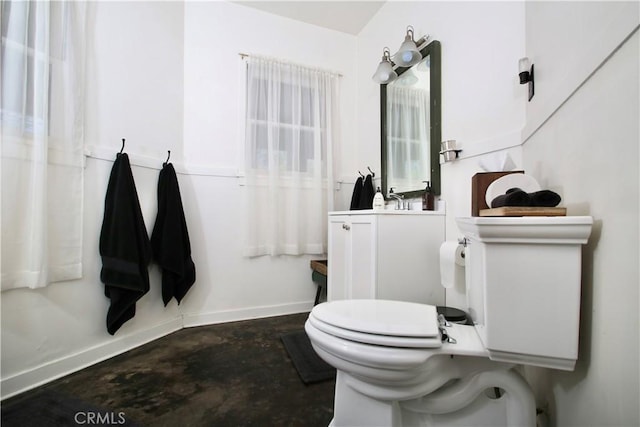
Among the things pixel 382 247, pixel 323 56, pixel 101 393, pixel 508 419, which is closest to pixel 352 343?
pixel 508 419

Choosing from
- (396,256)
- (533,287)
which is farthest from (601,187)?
(396,256)

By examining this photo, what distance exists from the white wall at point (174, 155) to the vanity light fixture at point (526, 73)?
4.90 feet

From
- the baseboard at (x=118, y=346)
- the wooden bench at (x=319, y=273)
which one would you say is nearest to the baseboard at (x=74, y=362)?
the baseboard at (x=118, y=346)

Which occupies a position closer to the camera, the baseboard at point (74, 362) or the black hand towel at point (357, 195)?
the baseboard at point (74, 362)

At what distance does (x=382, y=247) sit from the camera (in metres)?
1.50

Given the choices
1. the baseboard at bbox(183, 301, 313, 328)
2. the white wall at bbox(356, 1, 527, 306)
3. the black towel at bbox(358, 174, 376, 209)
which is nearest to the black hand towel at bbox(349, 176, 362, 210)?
the black towel at bbox(358, 174, 376, 209)

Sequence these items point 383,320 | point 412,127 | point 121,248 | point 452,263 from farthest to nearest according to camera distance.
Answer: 1. point 412,127
2. point 121,248
3. point 452,263
4. point 383,320

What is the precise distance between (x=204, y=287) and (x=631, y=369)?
7.01 ft

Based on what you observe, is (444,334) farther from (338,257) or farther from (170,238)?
(170,238)

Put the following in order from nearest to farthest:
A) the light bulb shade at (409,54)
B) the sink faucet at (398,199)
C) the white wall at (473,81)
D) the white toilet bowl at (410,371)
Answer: the white toilet bowl at (410,371), the white wall at (473,81), the light bulb shade at (409,54), the sink faucet at (398,199)

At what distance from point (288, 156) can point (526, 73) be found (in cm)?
159

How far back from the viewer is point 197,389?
1250 mm

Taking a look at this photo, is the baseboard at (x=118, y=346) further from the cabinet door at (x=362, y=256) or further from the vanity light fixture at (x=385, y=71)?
the vanity light fixture at (x=385, y=71)

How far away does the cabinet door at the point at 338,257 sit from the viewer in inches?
67.4
